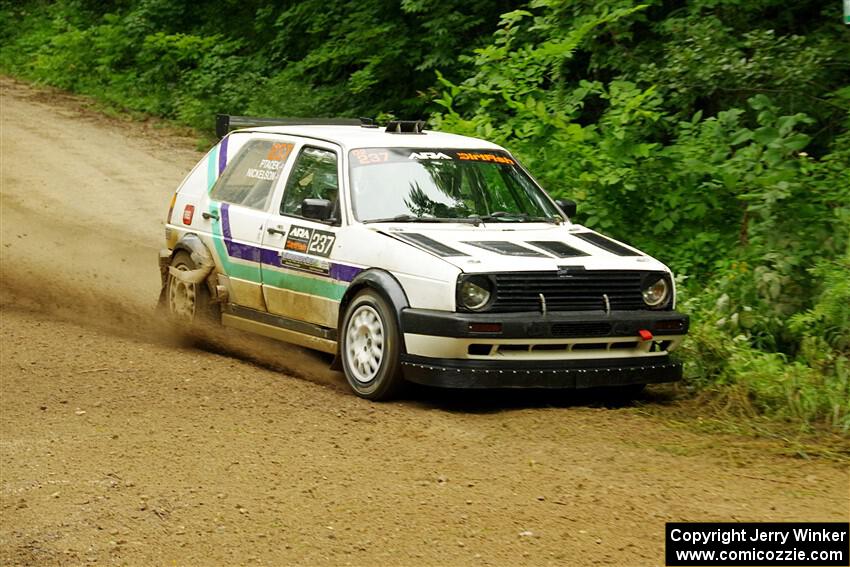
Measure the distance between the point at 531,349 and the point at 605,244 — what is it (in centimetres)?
128

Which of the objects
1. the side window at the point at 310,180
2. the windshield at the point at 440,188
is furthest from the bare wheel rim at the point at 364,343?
the side window at the point at 310,180

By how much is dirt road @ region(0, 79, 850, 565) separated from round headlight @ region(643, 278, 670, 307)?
77 cm

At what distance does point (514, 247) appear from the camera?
340 inches

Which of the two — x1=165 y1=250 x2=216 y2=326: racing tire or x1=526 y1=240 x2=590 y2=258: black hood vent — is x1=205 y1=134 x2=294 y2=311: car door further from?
x1=526 y1=240 x2=590 y2=258: black hood vent

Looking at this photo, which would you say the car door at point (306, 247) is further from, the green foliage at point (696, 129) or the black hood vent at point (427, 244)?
the green foliage at point (696, 129)

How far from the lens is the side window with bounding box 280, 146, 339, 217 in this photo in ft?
31.1

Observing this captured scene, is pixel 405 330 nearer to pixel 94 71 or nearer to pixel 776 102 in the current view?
pixel 776 102

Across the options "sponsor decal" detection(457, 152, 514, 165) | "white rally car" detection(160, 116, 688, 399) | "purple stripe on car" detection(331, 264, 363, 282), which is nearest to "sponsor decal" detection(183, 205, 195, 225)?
"white rally car" detection(160, 116, 688, 399)

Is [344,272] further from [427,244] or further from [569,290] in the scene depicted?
[569,290]

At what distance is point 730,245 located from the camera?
11.3m

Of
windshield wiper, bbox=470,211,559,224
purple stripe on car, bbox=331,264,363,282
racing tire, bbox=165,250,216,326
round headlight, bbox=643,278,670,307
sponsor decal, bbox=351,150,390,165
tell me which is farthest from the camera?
racing tire, bbox=165,250,216,326

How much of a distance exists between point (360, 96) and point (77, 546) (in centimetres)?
1441

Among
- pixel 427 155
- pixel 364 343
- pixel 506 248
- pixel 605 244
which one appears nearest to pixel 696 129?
pixel 605 244

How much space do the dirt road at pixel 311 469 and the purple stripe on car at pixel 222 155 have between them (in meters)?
1.45
